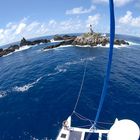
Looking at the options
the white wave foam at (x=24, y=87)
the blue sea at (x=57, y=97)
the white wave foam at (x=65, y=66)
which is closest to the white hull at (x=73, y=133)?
the blue sea at (x=57, y=97)

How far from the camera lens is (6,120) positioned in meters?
42.1

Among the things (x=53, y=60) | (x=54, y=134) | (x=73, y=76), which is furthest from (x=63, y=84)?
(x=53, y=60)

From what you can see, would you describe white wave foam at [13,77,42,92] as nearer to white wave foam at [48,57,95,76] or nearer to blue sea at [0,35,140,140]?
blue sea at [0,35,140,140]

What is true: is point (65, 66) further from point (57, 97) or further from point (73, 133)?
point (73, 133)

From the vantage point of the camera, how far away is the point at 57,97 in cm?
5000

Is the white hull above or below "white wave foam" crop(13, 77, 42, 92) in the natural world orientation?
above

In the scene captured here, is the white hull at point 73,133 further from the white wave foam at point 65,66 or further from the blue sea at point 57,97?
the white wave foam at point 65,66

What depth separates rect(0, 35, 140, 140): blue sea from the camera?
38969 mm

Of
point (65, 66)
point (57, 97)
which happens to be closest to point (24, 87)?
point (57, 97)

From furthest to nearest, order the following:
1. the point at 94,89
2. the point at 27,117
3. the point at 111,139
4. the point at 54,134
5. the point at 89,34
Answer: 1. the point at 89,34
2. the point at 94,89
3. the point at 27,117
4. the point at 54,134
5. the point at 111,139

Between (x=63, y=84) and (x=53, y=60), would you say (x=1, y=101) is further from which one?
(x=53, y=60)

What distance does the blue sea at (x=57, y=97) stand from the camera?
3897 centimetres

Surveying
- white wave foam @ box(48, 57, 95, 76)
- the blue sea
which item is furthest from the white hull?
white wave foam @ box(48, 57, 95, 76)

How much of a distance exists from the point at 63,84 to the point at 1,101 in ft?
53.1
